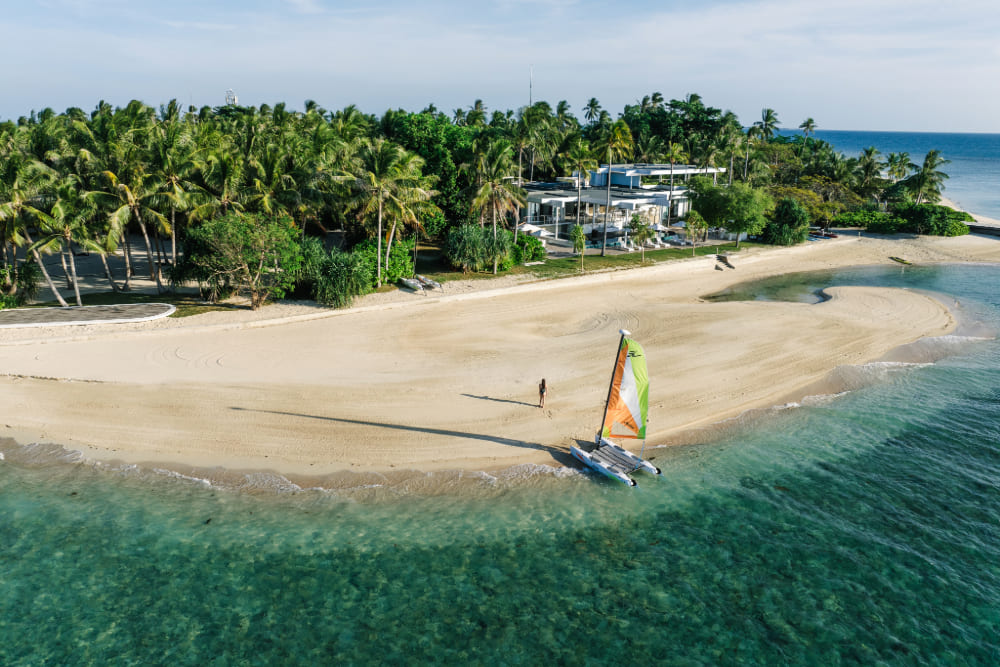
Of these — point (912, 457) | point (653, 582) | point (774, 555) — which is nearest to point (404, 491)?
point (653, 582)

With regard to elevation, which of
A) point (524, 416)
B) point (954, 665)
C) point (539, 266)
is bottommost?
point (954, 665)

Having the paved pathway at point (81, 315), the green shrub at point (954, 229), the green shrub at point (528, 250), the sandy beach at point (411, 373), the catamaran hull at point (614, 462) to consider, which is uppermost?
the green shrub at point (954, 229)

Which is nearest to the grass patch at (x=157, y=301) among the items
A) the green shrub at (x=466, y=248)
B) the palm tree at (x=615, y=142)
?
the green shrub at (x=466, y=248)

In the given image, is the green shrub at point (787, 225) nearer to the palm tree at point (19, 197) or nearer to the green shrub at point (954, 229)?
the green shrub at point (954, 229)

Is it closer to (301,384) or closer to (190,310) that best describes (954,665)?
(301,384)

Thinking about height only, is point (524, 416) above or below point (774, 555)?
above

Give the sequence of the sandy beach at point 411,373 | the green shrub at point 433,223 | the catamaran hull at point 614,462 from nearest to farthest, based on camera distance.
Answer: the catamaran hull at point 614,462, the sandy beach at point 411,373, the green shrub at point 433,223
